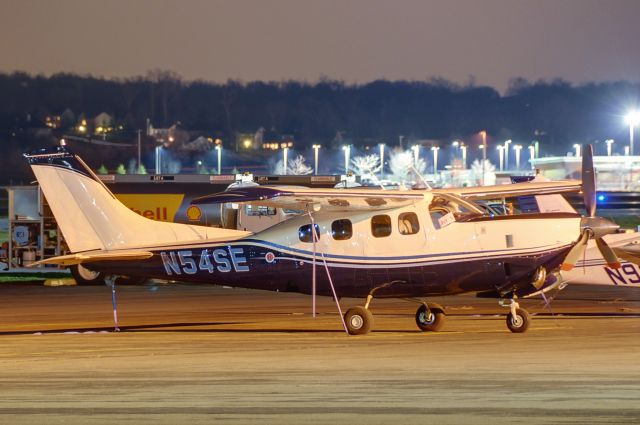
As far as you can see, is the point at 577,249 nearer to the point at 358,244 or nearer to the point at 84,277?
the point at 358,244

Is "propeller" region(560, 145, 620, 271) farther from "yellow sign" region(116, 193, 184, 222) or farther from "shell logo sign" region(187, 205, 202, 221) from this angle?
"yellow sign" region(116, 193, 184, 222)

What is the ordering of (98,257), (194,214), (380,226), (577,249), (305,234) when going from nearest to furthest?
(577,249), (380,226), (98,257), (305,234), (194,214)

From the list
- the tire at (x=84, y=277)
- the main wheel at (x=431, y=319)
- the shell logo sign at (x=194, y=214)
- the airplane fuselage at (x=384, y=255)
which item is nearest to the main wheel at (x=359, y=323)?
the airplane fuselage at (x=384, y=255)

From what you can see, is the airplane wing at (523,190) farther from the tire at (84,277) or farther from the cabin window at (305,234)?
the tire at (84,277)

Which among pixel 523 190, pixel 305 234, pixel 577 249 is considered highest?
pixel 523 190

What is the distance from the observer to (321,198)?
16.8 meters

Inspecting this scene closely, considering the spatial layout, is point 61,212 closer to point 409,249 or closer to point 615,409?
point 409,249

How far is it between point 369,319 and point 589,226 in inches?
156

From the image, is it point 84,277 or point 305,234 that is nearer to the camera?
point 305,234

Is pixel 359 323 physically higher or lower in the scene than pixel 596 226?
lower

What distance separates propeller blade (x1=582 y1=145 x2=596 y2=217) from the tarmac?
215cm

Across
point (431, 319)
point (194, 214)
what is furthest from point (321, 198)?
point (194, 214)

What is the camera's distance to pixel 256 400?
11391 mm

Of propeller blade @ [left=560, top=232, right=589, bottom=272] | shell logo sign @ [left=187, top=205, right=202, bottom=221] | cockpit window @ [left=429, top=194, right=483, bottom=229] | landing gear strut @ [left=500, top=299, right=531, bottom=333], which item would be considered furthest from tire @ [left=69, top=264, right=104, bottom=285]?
propeller blade @ [left=560, top=232, right=589, bottom=272]
